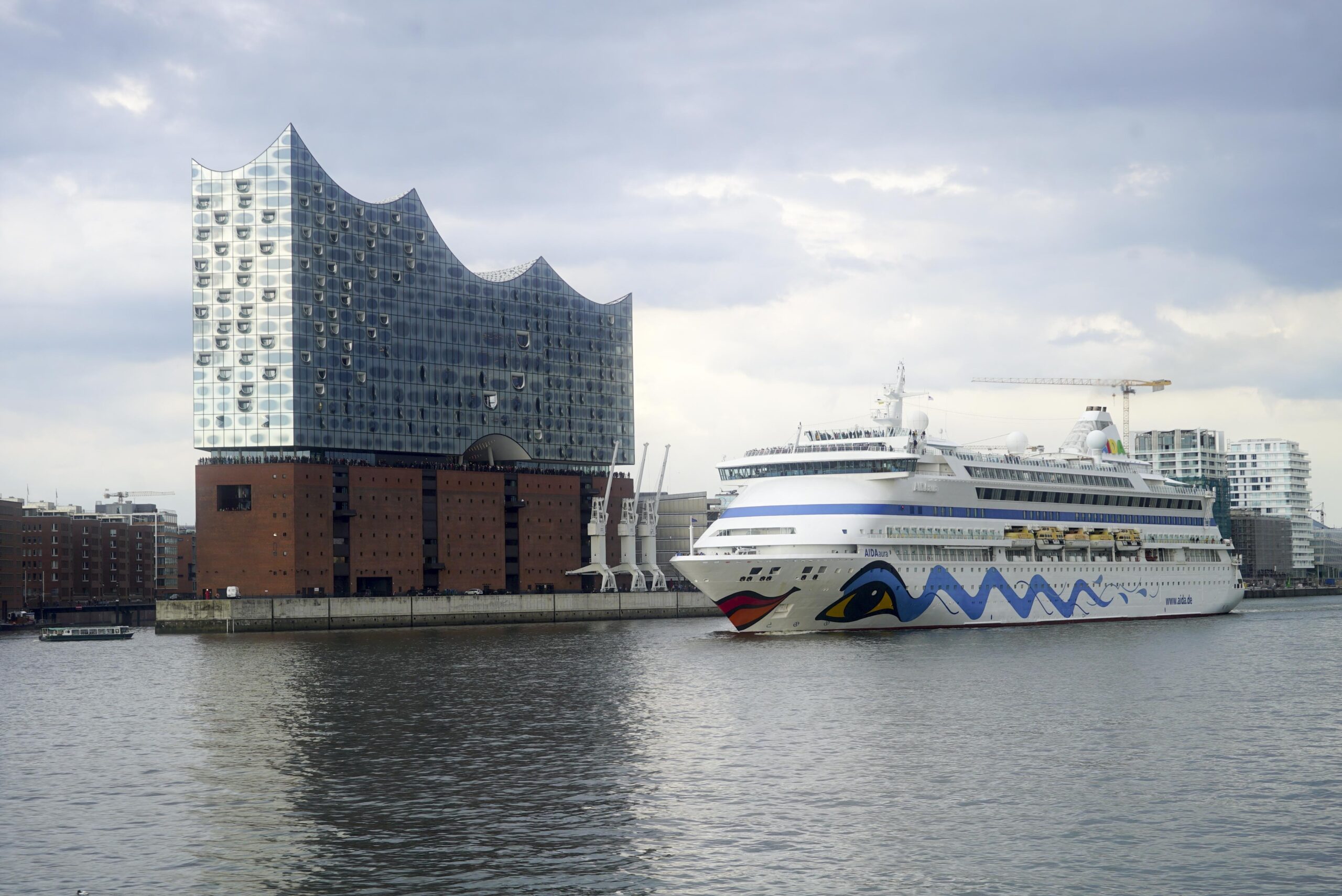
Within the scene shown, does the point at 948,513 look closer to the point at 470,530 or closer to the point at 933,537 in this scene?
the point at 933,537

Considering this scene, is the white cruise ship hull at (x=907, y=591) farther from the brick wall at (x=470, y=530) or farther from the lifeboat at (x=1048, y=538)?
the brick wall at (x=470, y=530)

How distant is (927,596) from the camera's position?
88.7 meters

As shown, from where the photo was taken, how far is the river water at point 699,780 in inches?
1046

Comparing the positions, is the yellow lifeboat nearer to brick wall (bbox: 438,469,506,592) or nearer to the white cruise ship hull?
the white cruise ship hull

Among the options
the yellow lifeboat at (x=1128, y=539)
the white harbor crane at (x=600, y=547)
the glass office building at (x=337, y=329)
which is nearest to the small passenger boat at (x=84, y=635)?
the glass office building at (x=337, y=329)

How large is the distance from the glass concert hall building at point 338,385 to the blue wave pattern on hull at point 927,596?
66028mm

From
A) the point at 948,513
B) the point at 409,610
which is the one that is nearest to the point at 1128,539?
the point at 948,513

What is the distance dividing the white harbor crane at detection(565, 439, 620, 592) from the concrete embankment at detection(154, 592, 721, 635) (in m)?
5.94

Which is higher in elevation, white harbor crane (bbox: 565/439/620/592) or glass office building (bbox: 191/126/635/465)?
glass office building (bbox: 191/126/635/465)

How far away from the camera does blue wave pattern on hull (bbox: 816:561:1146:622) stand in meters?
84.4

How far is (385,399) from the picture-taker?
5704 inches

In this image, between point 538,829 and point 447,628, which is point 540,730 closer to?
point 538,829

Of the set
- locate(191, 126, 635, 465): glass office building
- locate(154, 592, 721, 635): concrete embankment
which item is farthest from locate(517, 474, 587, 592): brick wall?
locate(154, 592, 721, 635): concrete embankment

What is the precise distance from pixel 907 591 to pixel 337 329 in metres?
75.5
